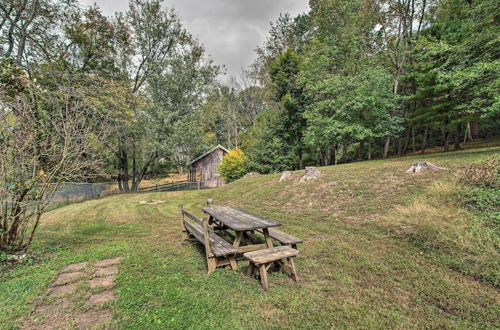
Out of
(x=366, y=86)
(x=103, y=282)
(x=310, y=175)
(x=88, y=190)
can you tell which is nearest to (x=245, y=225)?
(x=103, y=282)

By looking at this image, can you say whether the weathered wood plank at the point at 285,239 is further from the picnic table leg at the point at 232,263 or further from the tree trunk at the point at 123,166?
the tree trunk at the point at 123,166

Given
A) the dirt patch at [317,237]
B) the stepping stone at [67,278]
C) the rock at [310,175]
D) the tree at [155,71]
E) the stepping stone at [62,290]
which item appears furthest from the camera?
the tree at [155,71]

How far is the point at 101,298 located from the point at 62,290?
72 cm

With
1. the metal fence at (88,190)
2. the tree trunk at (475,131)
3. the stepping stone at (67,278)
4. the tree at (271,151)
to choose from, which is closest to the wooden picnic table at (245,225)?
the stepping stone at (67,278)

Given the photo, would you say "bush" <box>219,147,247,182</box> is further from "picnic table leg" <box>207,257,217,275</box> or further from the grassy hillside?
"picnic table leg" <box>207,257,217,275</box>

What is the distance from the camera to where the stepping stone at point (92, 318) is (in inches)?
89.5

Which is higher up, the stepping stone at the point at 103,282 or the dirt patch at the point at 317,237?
the stepping stone at the point at 103,282

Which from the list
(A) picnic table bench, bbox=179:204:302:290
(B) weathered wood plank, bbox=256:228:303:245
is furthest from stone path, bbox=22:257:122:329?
(B) weathered wood plank, bbox=256:228:303:245

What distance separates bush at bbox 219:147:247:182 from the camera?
58.9ft

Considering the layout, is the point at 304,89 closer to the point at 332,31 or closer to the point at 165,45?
the point at 332,31

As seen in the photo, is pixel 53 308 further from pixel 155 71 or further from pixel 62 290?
pixel 155 71

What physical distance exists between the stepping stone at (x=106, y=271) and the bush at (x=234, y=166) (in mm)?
14294

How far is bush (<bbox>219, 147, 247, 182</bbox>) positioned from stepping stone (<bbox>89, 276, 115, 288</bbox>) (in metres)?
14.6

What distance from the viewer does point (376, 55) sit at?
1587cm
